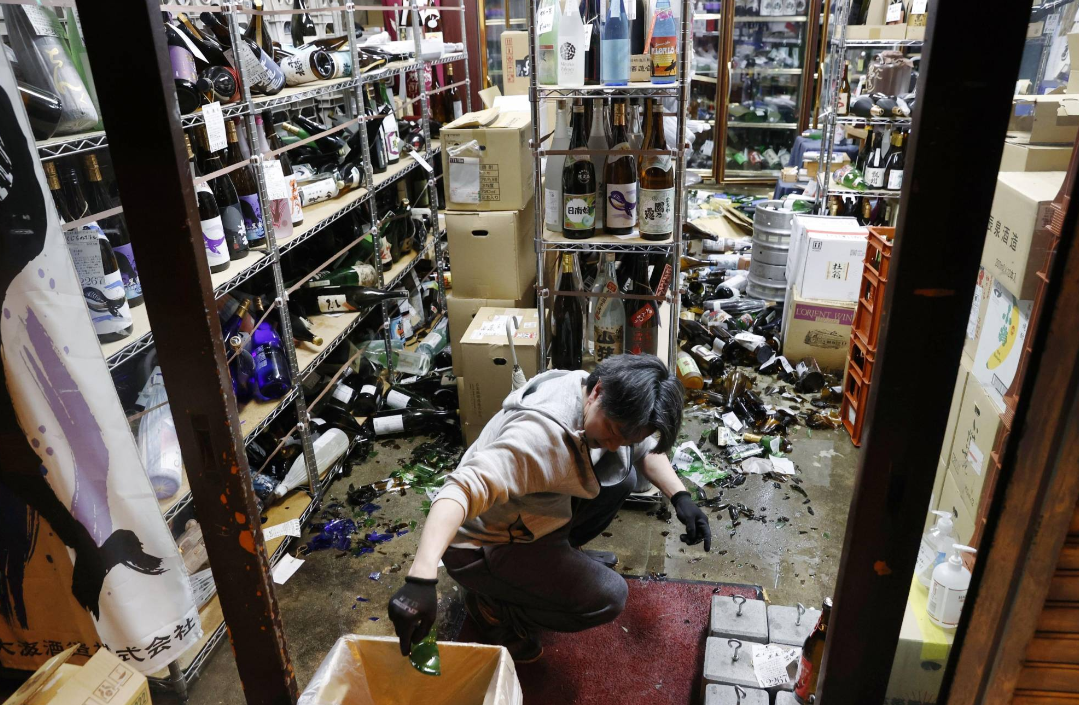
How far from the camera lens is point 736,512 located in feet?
9.26

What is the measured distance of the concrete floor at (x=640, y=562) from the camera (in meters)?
2.30

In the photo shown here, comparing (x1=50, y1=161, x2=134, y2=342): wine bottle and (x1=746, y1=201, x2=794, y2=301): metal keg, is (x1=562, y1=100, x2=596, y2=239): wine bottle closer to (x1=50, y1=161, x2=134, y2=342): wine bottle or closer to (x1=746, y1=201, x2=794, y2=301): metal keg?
(x1=50, y1=161, x2=134, y2=342): wine bottle

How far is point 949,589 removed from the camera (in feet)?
5.30

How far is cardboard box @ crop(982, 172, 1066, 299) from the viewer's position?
Result: 1666 millimetres

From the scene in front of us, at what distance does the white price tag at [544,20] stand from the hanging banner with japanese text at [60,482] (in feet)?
5.31

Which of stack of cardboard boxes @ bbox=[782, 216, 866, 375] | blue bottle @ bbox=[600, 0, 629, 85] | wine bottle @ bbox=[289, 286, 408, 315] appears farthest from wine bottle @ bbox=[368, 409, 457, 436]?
stack of cardboard boxes @ bbox=[782, 216, 866, 375]

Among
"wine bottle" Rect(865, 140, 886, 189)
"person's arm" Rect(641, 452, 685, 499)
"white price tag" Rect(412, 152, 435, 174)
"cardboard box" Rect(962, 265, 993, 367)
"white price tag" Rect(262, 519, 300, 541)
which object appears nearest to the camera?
"cardboard box" Rect(962, 265, 993, 367)

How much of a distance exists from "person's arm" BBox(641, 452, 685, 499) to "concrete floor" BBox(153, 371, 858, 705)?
1.47 feet

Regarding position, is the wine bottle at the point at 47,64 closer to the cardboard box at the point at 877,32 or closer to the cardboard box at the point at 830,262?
the cardboard box at the point at 830,262

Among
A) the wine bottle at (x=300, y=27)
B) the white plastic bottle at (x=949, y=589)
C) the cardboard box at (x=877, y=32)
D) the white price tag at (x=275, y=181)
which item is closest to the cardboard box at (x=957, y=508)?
the white plastic bottle at (x=949, y=589)

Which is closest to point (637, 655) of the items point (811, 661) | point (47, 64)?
point (811, 661)

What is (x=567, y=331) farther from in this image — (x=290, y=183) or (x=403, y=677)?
(x=403, y=677)

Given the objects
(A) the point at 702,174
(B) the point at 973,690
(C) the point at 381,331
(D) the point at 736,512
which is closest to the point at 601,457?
(D) the point at 736,512

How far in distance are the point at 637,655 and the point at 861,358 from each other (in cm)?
181
